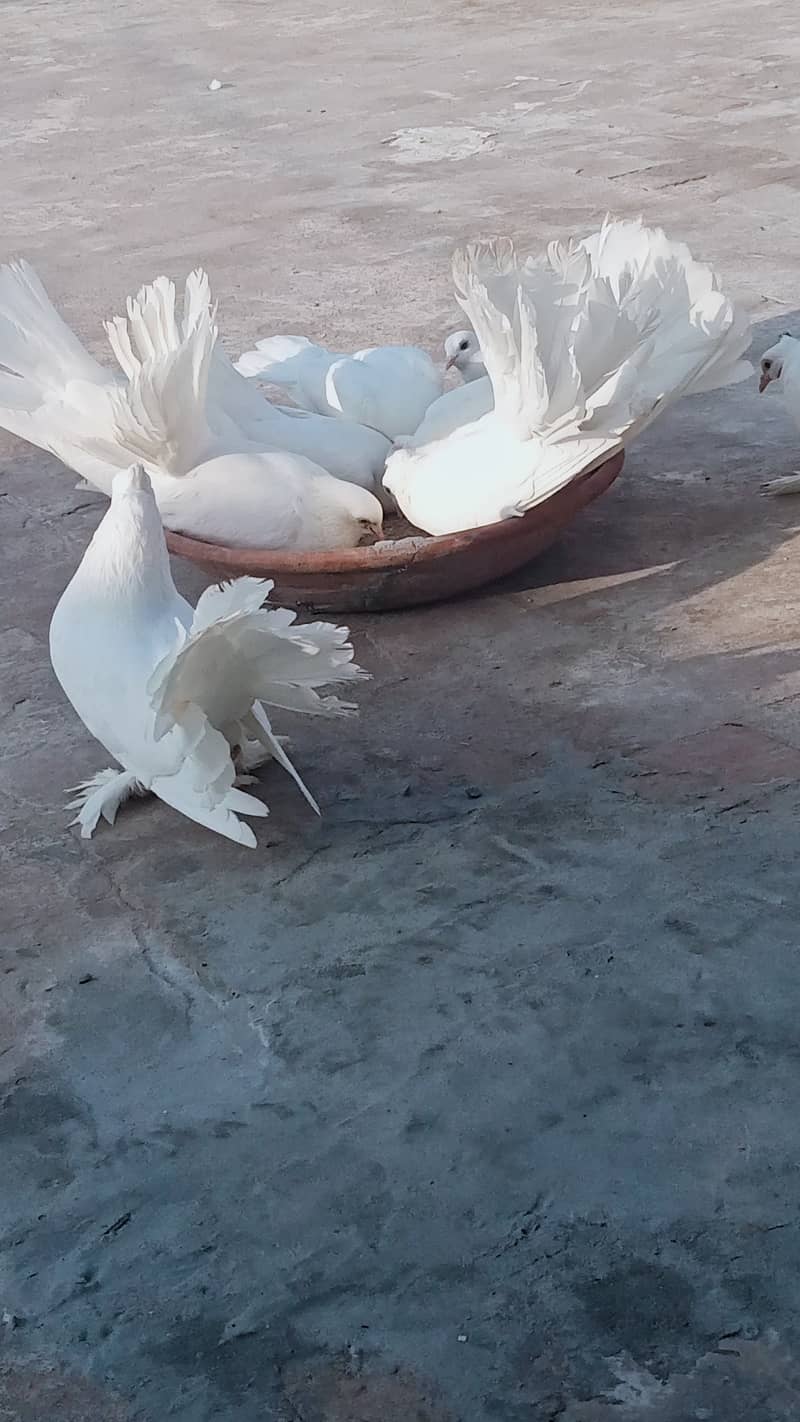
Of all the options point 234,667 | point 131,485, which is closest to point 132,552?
point 131,485

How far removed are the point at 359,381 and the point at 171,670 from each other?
153cm

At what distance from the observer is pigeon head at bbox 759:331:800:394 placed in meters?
3.91

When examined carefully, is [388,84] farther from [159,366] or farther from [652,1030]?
[652,1030]

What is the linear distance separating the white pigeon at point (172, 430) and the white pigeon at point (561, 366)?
179 mm

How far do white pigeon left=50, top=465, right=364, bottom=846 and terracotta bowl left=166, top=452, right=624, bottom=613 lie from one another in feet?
1.41

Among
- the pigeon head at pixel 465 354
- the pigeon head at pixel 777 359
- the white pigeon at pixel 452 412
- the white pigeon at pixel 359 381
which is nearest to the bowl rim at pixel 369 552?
the white pigeon at pixel 452 412

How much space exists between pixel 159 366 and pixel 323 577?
51cm

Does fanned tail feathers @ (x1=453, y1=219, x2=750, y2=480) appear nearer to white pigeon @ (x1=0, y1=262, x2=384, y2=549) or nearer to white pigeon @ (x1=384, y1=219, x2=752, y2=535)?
white pigeon @ (x1=384, y1=219, x2=752, y2=535)

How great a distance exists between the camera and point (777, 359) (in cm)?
395

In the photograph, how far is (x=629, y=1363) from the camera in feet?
5.92

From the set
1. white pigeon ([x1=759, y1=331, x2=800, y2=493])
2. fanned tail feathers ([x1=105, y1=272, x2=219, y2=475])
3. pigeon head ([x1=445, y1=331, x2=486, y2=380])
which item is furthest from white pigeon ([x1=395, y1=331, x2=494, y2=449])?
white pigeon ([x1=759, y1=331, x2=800, y2=493])

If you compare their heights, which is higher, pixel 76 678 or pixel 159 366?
pixel 159 366

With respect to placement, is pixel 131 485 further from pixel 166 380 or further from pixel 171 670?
pixel 171 670

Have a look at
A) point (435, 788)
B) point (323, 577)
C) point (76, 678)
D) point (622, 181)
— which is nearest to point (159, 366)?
point (323, 577)
